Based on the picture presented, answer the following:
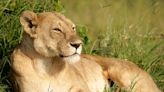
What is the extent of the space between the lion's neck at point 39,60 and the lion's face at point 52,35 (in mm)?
101

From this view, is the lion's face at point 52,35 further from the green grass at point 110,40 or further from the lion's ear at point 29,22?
the green grass at point 110,40

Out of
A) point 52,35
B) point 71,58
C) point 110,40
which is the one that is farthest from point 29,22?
point 110,40

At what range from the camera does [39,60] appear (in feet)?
24.7

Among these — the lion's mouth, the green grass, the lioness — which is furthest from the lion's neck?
the green grass

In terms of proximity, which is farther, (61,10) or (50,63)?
(61,10)

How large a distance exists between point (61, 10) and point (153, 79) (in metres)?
1.38

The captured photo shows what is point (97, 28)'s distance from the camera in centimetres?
1234

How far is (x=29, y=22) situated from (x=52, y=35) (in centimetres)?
29

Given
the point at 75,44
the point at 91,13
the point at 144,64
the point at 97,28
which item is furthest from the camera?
the point at 91,13

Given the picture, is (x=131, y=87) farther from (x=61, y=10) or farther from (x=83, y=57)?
(x=61, y=10)

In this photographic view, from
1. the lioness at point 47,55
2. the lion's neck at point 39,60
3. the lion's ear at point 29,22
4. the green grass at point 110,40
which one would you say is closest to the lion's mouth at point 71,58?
the lioness at point 47,55

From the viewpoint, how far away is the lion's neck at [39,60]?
748 centimetres

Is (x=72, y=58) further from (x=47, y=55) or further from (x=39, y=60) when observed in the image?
(x=39, y=60)

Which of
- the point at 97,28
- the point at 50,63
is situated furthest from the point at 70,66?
the point at 97,28
